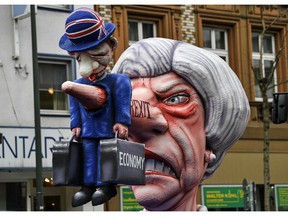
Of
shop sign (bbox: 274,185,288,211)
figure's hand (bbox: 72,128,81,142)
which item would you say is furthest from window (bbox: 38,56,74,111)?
figure's hand (bbox: 72,128,81,142)

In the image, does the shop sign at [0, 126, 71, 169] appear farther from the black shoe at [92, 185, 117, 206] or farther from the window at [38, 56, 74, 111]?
the black shoe at [92, 185, 117, 206]

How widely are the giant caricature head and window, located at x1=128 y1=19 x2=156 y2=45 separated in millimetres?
14301

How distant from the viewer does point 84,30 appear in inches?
100.0

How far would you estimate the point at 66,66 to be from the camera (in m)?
16.6

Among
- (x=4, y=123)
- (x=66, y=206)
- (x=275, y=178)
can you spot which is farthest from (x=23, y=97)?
(x=275, y=178)

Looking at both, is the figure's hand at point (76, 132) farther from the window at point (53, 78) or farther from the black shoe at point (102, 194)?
the window at point (53, 78)

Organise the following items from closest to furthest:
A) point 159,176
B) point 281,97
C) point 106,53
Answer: point 106,53, point 159,176, point 281,97

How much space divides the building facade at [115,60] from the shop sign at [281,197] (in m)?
0.12

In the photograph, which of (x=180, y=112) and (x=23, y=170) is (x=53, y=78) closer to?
(x=23, y=170)

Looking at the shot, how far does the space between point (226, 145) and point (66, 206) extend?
37.9ft

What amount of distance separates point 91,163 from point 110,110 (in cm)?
18

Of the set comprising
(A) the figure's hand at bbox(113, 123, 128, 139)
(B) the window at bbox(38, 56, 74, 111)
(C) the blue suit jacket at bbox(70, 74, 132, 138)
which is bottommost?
(A) the figure's hand at bbox(113, 123, 128, 139)

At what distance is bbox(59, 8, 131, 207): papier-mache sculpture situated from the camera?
Result: 100 inches

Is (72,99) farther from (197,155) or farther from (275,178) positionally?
(275,178)
